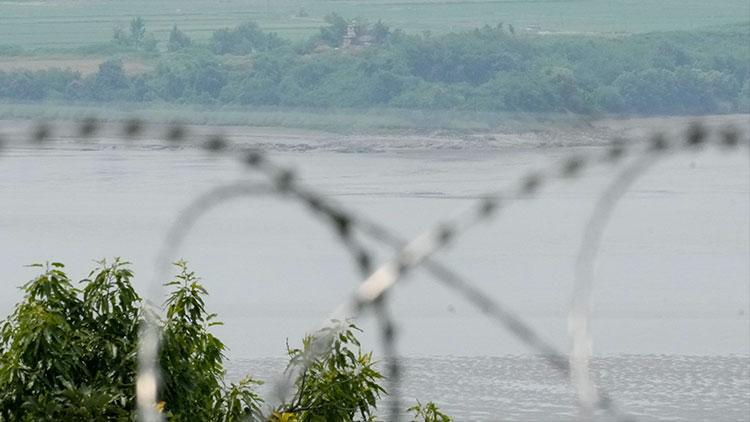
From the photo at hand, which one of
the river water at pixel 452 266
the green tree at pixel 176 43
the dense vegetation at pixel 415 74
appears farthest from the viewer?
the green tree at pixel 176 43

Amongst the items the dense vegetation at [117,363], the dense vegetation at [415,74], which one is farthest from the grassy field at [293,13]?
the dense vegetation at [117,363]

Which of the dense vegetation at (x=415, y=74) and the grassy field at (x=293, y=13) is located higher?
the grassy field at (x=293, y=13)

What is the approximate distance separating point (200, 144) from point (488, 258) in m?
15.9

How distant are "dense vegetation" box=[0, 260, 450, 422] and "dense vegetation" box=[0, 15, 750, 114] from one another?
82 cm

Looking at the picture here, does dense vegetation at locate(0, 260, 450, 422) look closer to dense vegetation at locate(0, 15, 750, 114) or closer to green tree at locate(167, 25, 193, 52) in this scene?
dense vegetation at locate(0, 15, 750, 114)

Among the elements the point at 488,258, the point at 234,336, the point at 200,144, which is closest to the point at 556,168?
the point at 200,144

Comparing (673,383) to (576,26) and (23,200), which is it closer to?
(576,26)

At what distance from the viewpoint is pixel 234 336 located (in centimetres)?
1300

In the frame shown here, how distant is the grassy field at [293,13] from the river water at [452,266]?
1689 mm

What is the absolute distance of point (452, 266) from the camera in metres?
15.1

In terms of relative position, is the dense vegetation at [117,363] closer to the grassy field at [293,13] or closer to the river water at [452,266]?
the river water at [452,266]

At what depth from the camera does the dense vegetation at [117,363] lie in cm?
428

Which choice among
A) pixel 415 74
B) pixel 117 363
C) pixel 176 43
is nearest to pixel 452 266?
pixel 415 74

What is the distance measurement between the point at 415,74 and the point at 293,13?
13.2 metres
